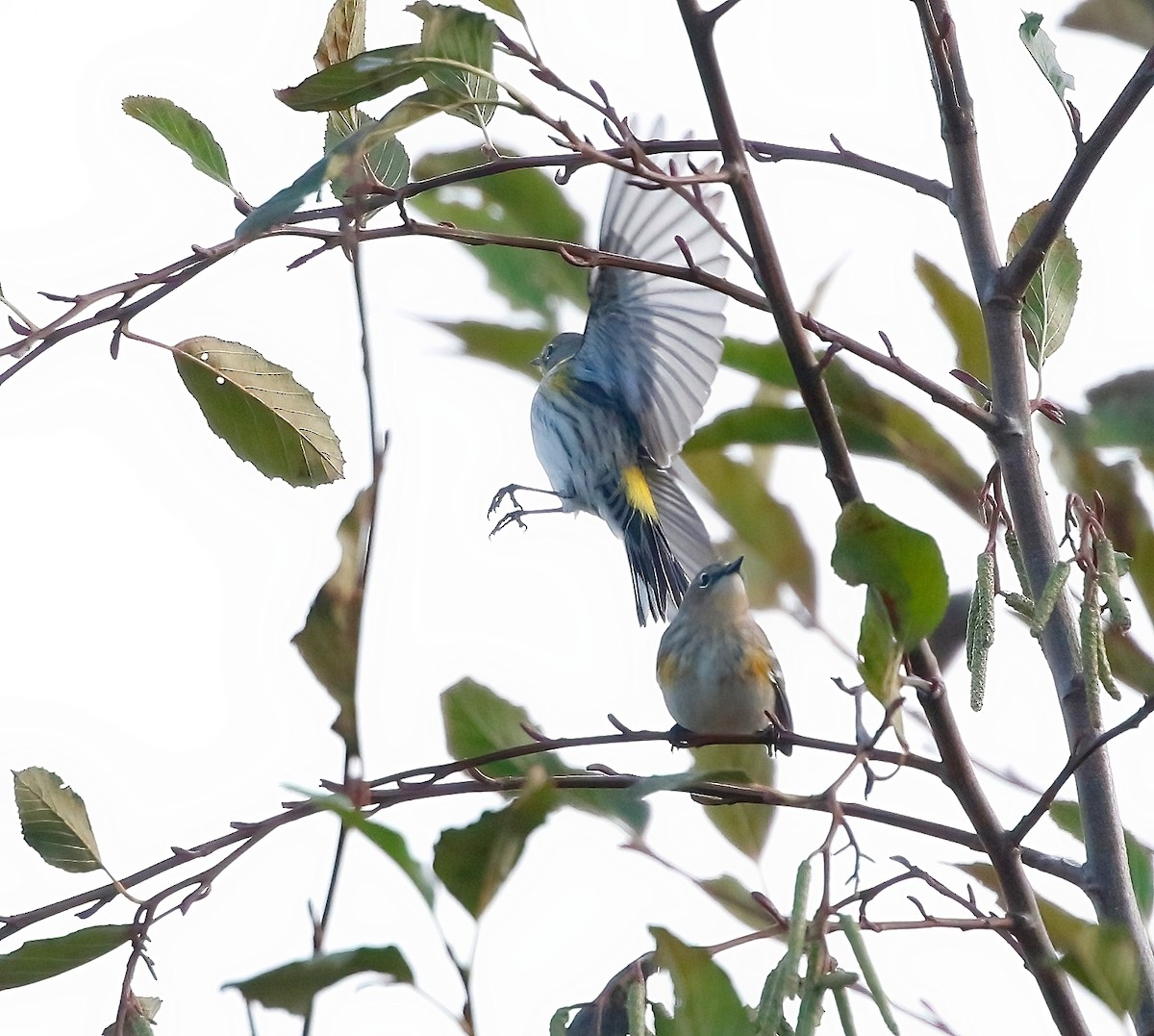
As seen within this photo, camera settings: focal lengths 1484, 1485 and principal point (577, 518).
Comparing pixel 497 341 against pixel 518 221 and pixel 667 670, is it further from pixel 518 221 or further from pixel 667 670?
pixel 667 670

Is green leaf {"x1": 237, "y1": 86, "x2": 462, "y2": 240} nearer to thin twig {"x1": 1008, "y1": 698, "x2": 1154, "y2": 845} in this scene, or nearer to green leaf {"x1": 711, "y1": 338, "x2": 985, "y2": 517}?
green leaf {"x1": 711, "y1": 338, "x2": 985, "y2": 517}

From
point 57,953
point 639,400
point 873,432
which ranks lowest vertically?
point 57,953

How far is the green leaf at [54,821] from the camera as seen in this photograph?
4.26 feet

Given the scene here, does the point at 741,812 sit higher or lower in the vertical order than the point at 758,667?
lower

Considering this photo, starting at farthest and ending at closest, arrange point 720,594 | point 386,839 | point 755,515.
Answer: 1. point 720,594
2. point 755,515
3. point 386,839

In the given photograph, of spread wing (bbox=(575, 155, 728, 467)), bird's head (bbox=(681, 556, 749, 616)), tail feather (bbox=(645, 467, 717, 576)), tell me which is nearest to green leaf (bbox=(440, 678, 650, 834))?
bird's head (bbox=(681, 556, 749, 616))

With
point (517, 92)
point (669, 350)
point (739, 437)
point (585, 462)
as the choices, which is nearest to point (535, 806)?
point (517, 92)

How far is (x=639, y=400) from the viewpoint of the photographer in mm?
3525

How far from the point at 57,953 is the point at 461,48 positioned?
759 mm

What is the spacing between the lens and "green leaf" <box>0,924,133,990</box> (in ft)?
3.73

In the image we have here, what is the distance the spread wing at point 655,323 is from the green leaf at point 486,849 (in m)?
2.03

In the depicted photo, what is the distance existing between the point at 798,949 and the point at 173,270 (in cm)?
74

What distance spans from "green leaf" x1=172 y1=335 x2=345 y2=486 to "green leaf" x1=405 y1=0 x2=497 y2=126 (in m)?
0.38

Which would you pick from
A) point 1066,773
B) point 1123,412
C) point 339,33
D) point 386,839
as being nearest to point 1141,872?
point 1066,773
